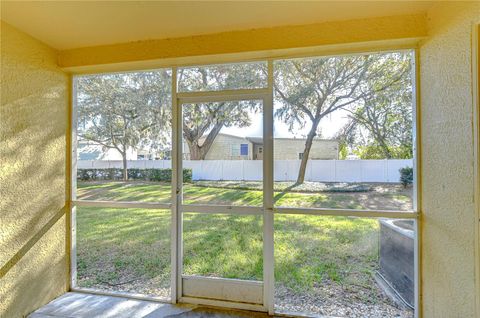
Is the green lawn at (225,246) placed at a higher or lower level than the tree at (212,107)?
lower

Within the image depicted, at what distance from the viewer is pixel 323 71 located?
86.0 inches

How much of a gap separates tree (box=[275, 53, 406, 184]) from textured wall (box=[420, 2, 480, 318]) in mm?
292

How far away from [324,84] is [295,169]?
0.79m

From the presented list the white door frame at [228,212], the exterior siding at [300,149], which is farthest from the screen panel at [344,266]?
the exterior siding at [300,149]

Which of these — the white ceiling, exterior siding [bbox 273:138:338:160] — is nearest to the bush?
exterior siding [bbox 273:138:338:160]

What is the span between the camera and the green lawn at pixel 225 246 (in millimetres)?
2137

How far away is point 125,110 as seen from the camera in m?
2.55

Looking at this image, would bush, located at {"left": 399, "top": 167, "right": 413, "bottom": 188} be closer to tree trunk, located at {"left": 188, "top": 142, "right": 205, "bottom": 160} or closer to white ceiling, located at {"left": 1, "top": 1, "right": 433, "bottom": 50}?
white ceiling, located at {"left": 1, "top": 1, "right": 433, "bottom": 50}

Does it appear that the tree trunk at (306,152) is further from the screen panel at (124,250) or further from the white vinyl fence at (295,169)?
the screen panel at (124,250)

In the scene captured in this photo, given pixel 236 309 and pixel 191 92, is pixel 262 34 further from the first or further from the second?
pixel 236 309

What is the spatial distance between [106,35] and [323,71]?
1.95 metres

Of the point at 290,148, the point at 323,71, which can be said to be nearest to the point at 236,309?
the point at 290,148

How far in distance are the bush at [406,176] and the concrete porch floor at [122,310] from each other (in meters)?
1.62

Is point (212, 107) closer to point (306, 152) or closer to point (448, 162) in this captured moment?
point (306, 152)
